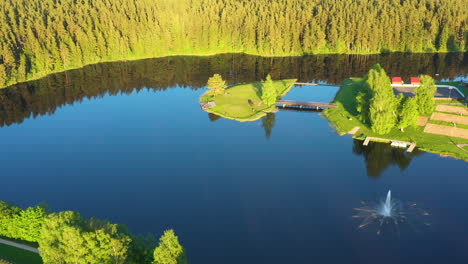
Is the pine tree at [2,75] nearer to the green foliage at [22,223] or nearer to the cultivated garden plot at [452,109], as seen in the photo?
the green foliage at [22,223]

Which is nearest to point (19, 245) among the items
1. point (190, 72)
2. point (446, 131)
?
point (446, 131)

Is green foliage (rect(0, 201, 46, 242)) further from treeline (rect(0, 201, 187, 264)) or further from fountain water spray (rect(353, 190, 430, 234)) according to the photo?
fountain water spray (rect(353, 190, 430, 234))

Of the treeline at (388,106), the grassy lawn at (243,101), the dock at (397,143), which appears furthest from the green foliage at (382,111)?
the grassy lawn at (243,101)

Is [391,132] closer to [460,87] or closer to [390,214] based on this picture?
[390,214]

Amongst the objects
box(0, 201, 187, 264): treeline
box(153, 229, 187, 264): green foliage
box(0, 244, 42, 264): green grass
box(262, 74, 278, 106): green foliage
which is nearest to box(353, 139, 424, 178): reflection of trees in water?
box(262, 74, 278, 106): green foliage

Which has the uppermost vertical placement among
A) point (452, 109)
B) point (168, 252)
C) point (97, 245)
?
point (452, 109)

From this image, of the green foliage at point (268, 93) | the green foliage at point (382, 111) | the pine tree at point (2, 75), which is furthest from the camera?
the pine tree at point (2, 75)

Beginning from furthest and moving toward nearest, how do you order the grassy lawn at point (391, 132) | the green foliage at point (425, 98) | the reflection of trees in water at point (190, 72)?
the reflection of trees in water at point (190, 72), the green foliage at point (425, 98), the grassy lawn at point (391, 132)

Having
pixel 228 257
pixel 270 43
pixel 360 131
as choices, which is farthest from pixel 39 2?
pixel 228 257
